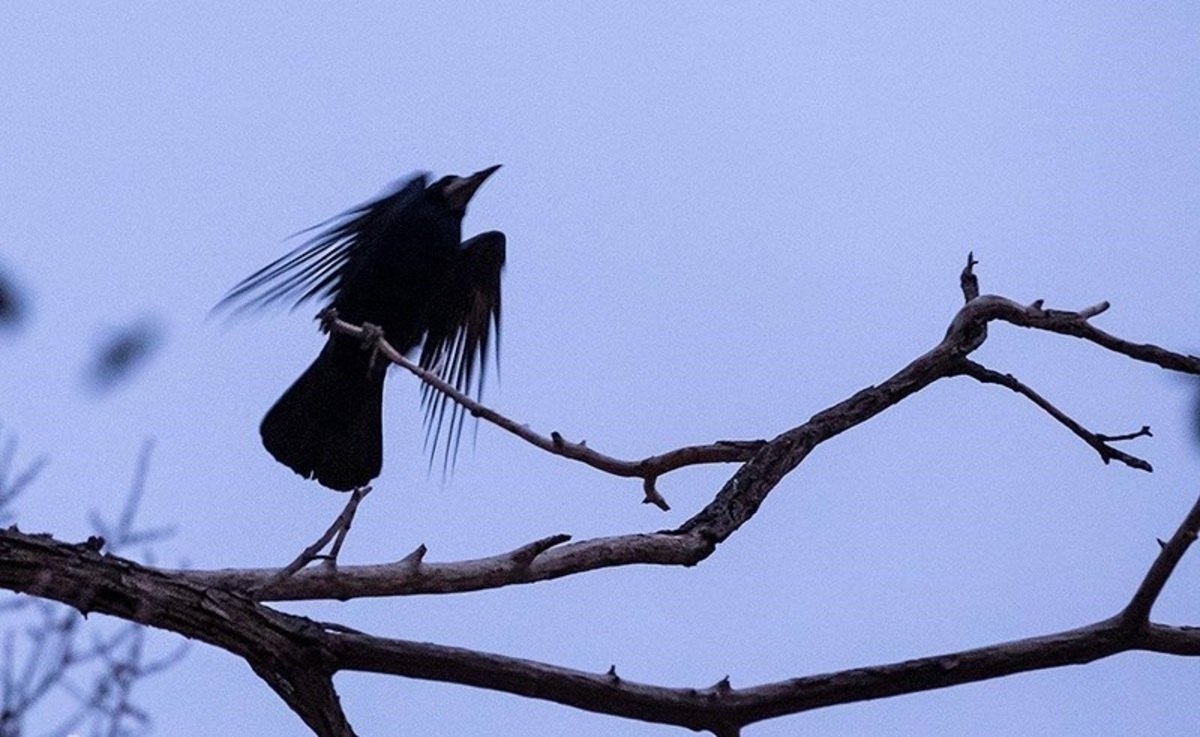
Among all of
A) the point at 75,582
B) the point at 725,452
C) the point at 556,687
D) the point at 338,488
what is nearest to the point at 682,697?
the point at 556,687

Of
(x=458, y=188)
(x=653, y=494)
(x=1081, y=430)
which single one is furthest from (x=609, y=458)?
(x=458, y=188)

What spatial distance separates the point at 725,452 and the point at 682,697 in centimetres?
94

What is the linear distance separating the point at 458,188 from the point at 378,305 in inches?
34.0

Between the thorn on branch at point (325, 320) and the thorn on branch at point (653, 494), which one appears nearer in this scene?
the thorn on branch at point (653, 494)

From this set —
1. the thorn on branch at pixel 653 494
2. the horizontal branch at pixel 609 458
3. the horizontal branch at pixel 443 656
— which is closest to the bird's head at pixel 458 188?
the horizontal branch at pixel 609 458

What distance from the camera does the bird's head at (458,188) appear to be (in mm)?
6695

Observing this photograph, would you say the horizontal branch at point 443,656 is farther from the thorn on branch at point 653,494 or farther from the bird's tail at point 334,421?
the bird's tail at point 334,421

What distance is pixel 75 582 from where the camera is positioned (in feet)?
10.9

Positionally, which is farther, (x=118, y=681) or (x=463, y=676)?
(x=463, y=676)

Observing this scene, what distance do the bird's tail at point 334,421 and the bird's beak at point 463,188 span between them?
3.62ft

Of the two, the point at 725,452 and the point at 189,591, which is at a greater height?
the point at 725,452

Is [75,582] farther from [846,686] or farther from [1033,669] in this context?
[1033,669]

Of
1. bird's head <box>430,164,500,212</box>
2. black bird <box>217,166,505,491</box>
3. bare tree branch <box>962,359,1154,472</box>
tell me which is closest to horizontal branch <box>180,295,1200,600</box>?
bare tree branch <box>962,359,1154,472</box>

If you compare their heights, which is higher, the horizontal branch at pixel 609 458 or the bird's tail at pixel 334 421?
the bird's tail at pixel 334 421
